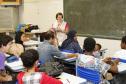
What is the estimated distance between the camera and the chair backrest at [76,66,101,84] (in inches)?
117

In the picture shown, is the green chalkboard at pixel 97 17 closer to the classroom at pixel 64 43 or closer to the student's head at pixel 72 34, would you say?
the classroom at pixel 64 43

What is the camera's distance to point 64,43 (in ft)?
15.0

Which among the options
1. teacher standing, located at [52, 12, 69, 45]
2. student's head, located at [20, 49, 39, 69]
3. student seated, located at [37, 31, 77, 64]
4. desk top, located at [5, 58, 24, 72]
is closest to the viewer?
student's head, located at [20, 49, 39, 69]

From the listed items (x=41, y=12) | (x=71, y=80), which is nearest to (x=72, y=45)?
(x=71, y=80)

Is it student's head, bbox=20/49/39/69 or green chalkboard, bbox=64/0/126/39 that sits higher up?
green chalkboard, bbox=64/0/126/39

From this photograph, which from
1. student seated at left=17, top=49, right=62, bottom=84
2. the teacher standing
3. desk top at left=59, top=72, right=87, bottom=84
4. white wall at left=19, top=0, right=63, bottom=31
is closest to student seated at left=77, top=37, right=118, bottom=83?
desk top at left=59, top=72, right=87, bottom=84

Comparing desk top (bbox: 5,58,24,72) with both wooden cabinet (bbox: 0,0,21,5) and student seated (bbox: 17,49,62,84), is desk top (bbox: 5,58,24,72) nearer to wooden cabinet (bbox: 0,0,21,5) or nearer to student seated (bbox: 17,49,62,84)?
student seated (bbox: 17,49,62,84)

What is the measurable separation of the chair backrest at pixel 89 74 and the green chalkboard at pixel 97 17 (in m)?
2.09

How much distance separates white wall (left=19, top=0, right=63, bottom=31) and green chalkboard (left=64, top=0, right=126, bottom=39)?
0.45m

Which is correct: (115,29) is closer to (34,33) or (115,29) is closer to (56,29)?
(56,29)

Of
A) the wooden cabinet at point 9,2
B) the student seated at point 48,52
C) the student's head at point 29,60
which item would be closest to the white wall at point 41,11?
the wooden cabinet at point 9,2

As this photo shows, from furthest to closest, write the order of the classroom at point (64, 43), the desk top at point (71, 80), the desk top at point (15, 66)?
the desk top at point (15, 66) < the classroom at point (64, 43) < the desk top at point (71, 80)

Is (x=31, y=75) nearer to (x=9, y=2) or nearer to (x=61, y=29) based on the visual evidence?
(x=61, y=29)

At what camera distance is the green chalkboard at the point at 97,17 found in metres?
5.00
